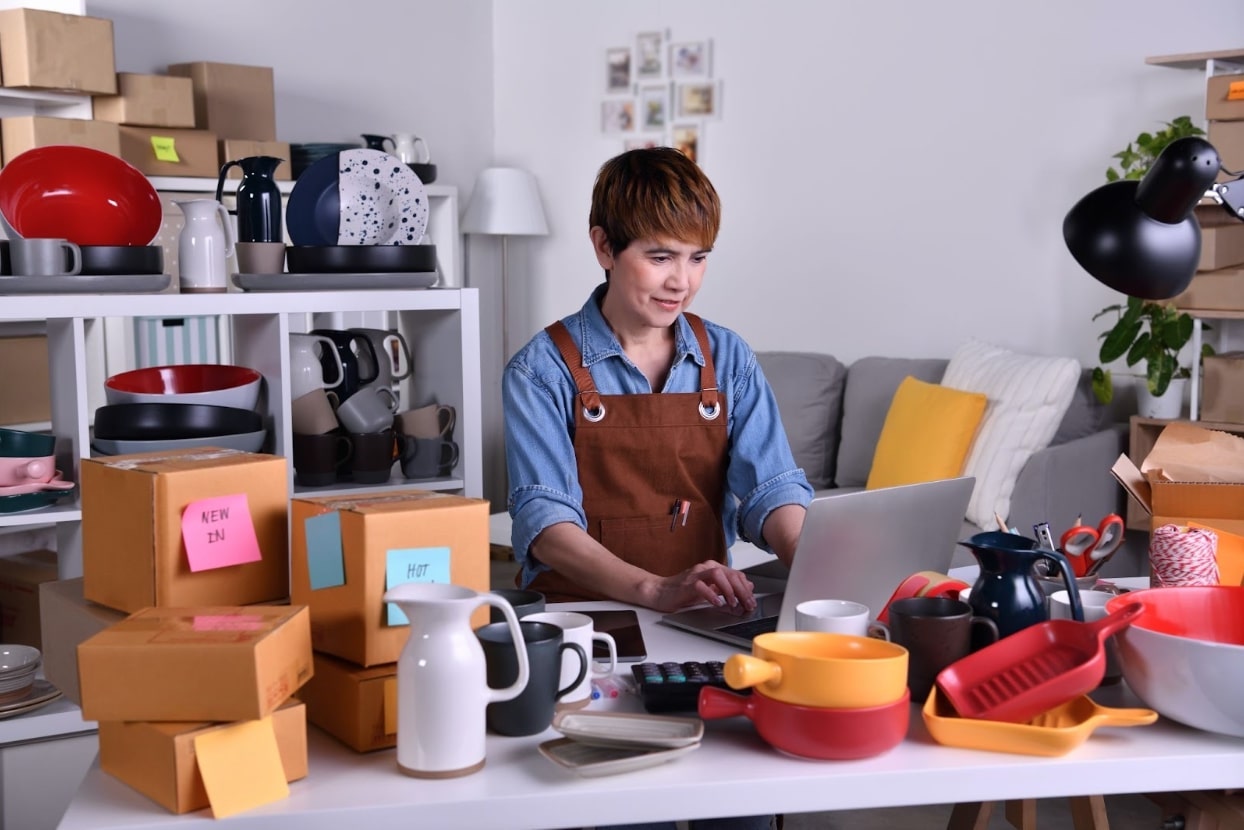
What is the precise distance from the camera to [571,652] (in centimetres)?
140

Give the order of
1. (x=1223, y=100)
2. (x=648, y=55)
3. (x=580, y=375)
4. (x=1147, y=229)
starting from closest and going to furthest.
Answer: (x=1147, y=229) → (x=580, y=375) → (x=1223, y=100) → (x=648, y=55)

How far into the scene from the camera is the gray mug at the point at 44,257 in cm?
202

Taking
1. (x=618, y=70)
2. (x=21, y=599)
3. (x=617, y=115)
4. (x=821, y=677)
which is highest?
(x=618, y=70)

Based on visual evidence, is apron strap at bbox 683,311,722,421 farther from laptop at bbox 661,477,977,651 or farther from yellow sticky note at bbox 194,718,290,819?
yellow sticky note at bbox 194,718,290,819

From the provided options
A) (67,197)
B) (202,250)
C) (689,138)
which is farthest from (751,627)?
(689,138)

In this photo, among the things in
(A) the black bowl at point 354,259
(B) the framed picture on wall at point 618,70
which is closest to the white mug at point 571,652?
(A) the black bowl at point 354,259

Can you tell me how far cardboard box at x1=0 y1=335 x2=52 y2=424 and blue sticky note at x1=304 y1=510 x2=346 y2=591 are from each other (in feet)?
→ 8.28

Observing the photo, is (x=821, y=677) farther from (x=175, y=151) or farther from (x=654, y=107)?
(x=654, y=107)

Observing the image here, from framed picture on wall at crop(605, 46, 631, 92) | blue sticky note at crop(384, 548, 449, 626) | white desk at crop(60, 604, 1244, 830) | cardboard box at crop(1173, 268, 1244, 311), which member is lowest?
white desk at crop(60, 604, 1244, 830)

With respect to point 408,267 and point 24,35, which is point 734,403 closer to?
point 408,267

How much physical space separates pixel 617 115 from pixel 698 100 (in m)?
0.41

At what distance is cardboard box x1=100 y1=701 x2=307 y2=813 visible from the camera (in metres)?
1.17

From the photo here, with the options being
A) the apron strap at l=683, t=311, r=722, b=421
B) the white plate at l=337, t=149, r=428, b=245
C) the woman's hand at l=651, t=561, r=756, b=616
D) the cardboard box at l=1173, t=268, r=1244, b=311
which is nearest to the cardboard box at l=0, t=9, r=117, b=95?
the white plate at l=337, t=149, r=428, b=245

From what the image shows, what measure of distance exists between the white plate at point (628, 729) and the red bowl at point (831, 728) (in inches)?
2.9
